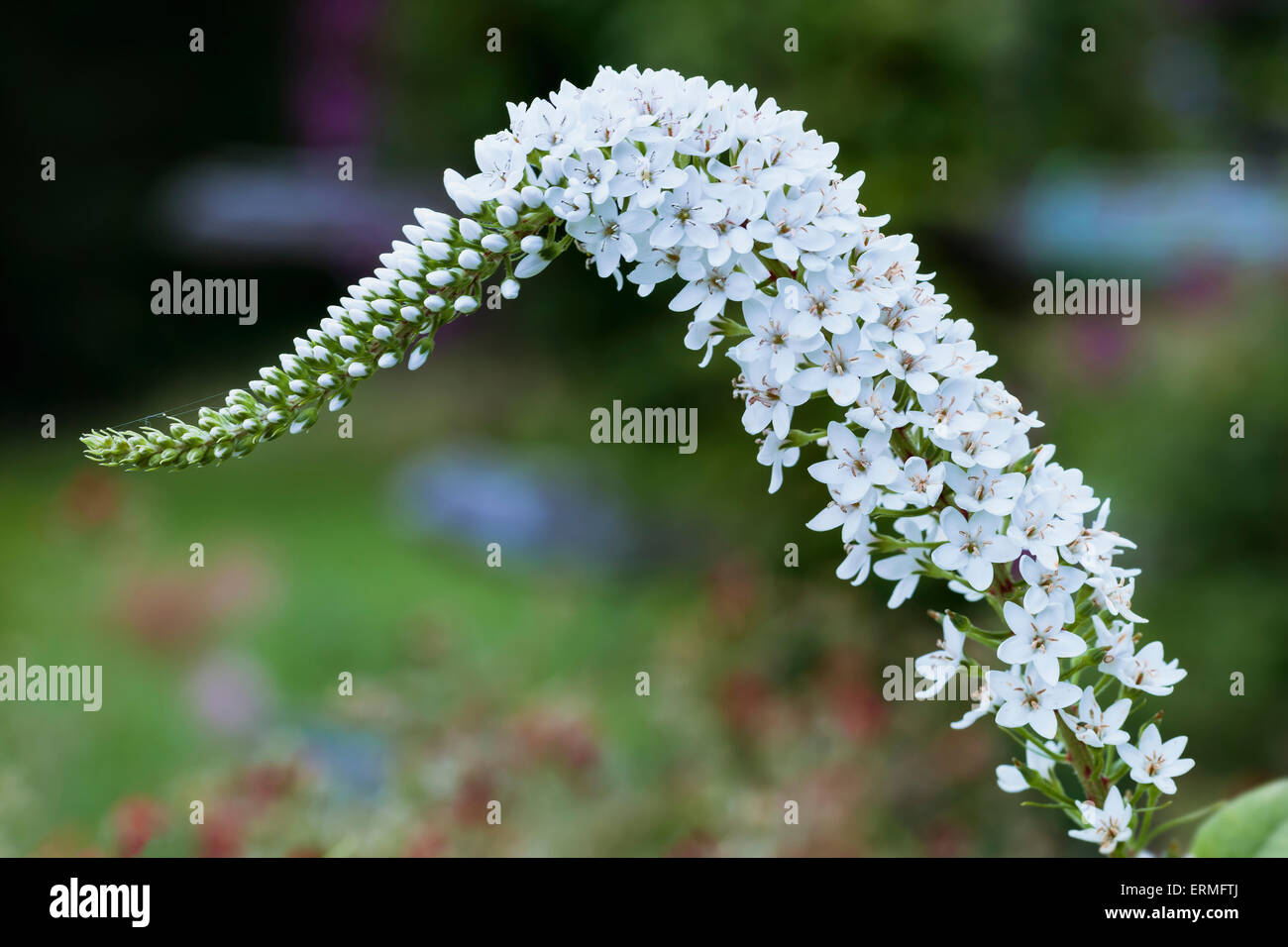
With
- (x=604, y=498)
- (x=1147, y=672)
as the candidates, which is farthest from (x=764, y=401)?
(x=604, y=498)

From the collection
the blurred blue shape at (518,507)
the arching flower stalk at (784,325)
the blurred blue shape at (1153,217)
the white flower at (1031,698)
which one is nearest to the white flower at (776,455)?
the arching flower stalk at (784,325)

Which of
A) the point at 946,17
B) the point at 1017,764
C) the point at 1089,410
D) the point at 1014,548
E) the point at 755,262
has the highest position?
the point at 946,17

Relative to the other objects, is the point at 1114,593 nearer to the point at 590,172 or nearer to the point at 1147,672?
the point at 1147,672

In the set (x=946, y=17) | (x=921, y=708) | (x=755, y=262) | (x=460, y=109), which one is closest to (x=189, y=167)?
(x=460, y=109)

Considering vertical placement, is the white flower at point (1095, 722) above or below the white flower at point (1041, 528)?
below

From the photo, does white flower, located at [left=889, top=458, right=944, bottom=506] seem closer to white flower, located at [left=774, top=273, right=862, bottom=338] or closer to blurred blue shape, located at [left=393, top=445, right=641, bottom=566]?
white flower, located at [left=774, top=273, right=862, bottom=338]

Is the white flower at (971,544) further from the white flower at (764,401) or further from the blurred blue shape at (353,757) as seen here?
the blurred blue shape at (353,757)

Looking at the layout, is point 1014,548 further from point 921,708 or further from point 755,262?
point 921,708
